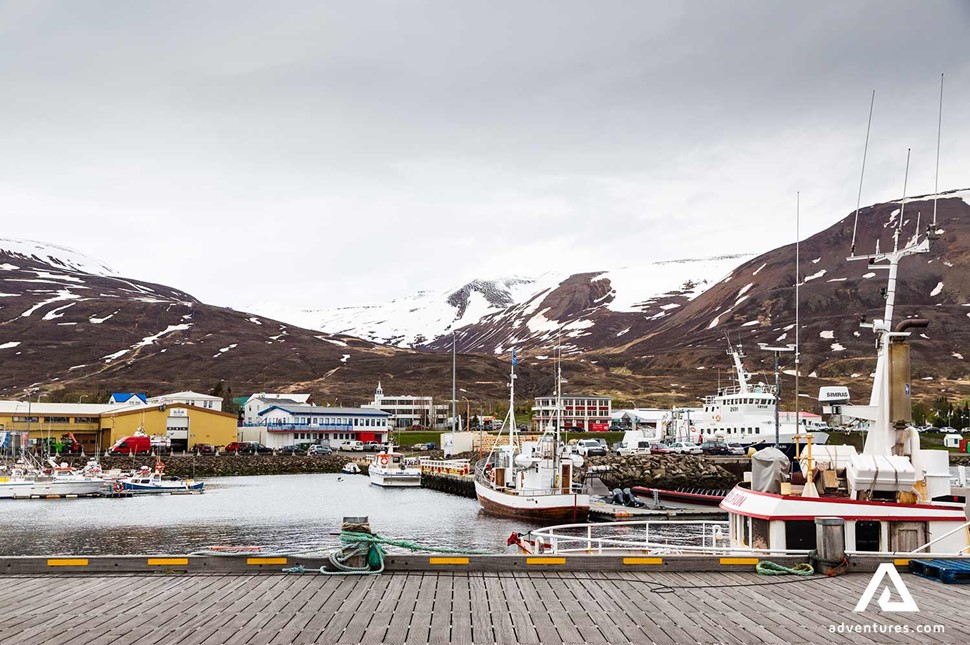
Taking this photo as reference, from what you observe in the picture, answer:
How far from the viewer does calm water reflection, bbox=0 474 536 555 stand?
5047 cm

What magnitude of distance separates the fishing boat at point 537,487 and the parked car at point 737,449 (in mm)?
43232

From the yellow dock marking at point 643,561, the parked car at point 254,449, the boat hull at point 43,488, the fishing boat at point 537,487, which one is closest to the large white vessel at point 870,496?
the yellow dock marking at point 643,561

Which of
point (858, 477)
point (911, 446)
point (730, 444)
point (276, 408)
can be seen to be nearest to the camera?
point (858, 477)

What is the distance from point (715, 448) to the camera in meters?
106

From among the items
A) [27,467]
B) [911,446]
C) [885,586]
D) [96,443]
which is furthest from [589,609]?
[96,443]

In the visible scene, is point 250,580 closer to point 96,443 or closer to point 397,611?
point 397,611

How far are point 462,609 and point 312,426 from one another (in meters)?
139

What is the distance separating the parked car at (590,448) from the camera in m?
107

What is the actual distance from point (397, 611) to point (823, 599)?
20.2 feet

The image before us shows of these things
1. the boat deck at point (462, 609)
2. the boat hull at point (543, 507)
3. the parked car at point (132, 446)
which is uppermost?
the boat deck at point (462, 609)

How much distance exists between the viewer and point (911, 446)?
2172 cm

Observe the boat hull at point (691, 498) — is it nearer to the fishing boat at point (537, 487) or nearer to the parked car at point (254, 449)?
the fishing boat at point (537, 487)

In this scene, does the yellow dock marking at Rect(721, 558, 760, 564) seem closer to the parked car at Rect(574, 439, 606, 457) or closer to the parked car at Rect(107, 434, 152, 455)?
the parked car at Rect(574, 439, 606, 457)

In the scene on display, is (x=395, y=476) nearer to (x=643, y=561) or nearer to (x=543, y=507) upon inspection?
(x=543, y=507)
